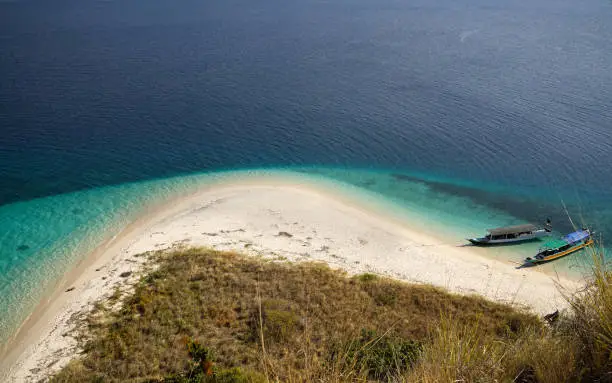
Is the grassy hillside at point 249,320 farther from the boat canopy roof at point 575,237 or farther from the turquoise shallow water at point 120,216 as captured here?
the boat canopy roof at point 575,237

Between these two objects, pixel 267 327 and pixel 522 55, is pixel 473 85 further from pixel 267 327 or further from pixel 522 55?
pixel 267 327

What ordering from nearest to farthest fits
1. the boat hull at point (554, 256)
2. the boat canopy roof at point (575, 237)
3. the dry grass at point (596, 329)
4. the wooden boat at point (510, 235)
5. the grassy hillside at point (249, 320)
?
1. the dry grass at point (596, 329)
2. the grassy hillside at point (249, 320)
3. the boat hull at point (554, 256)
4. the boat canopy roof at point (575, 237)
5. the wooden boat at point (510, 235)

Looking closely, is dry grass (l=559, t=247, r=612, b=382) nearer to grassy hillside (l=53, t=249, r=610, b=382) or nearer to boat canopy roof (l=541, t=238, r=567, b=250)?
grassy hillside (l=53, t=249, r=610, b=382)

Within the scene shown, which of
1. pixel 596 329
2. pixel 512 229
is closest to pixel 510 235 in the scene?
pixel 512 229

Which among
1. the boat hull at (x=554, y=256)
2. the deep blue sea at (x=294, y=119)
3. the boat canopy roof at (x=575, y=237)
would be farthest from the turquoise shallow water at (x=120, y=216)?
the boat canopy roof at (x=575, y=237)

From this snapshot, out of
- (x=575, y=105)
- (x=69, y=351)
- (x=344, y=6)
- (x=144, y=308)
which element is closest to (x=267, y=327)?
(x=144, y=308)

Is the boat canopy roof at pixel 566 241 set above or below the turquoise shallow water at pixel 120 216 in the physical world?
below
